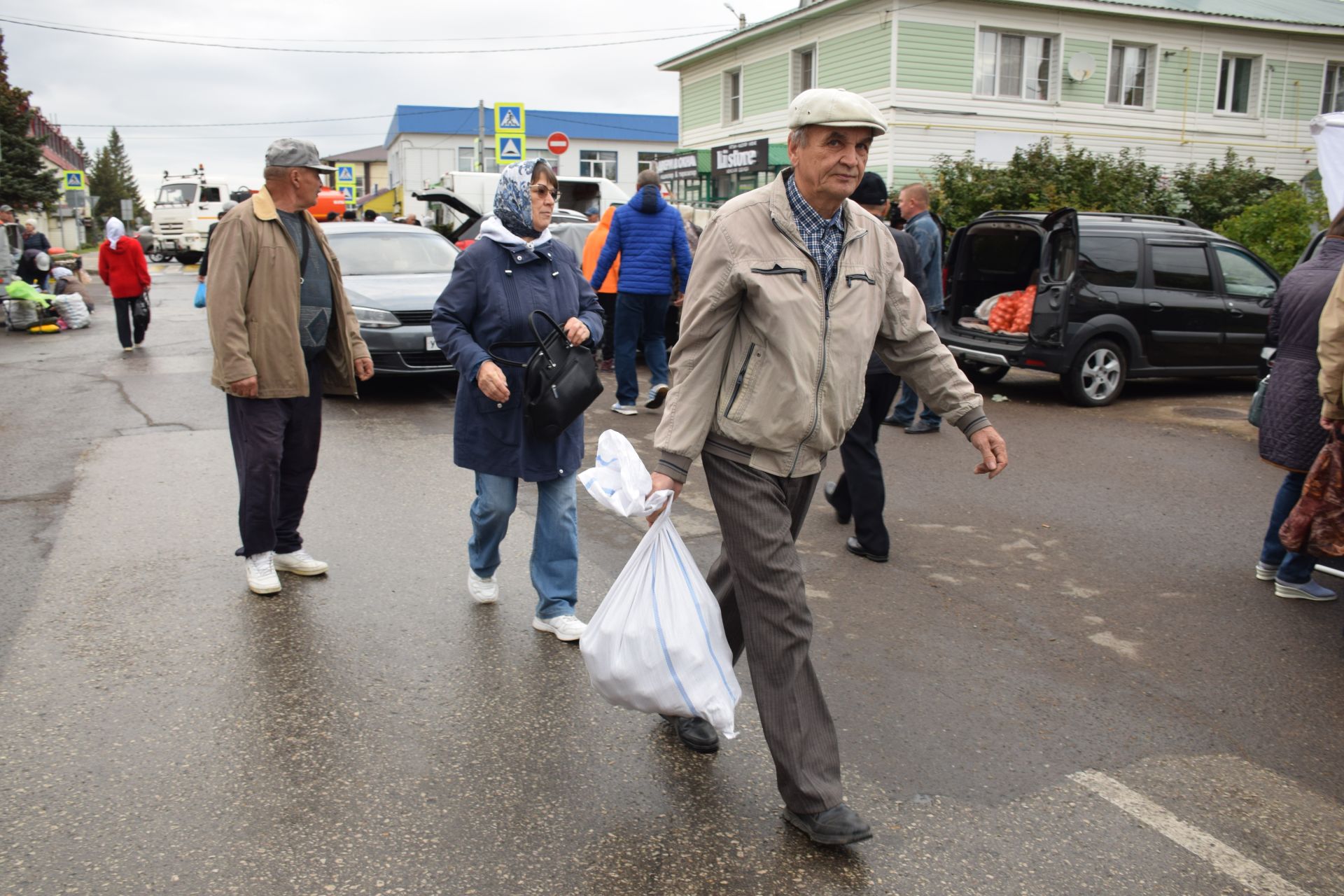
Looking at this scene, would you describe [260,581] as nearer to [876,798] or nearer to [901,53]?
[876,798]

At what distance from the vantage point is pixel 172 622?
4516 millimetres

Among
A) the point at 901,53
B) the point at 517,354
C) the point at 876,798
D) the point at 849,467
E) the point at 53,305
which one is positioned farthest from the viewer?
the point at 901,53

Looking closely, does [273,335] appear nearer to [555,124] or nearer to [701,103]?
[701,103]

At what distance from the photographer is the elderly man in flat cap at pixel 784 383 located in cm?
293

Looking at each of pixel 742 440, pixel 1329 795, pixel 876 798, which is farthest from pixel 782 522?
pixel 1329 795

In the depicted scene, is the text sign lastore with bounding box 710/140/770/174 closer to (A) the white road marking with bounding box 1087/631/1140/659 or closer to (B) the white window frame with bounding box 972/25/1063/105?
(B) the white window frame with bounding box 972/25/1063/105

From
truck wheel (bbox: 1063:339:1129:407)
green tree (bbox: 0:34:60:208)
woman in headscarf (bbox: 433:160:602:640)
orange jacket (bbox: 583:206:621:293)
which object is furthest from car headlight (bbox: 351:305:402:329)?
green tree (bbox: 0:34:60:208)

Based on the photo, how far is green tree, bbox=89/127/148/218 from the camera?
100125 millimetres

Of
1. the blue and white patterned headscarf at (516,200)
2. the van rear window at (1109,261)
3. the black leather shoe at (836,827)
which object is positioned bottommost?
the black leather shoe at (836,827)

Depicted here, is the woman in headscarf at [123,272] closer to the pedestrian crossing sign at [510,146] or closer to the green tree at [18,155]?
the pedestrian crossing sign at [510,146]

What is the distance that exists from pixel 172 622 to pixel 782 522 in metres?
2.94

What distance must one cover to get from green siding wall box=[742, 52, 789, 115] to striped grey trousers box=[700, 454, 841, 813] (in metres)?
24.6

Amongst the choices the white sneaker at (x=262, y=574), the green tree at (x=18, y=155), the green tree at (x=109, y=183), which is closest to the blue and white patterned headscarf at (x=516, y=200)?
the white sneaker at (x=262, y=574)

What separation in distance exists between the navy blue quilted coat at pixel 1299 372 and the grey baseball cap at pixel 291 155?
472 cm
